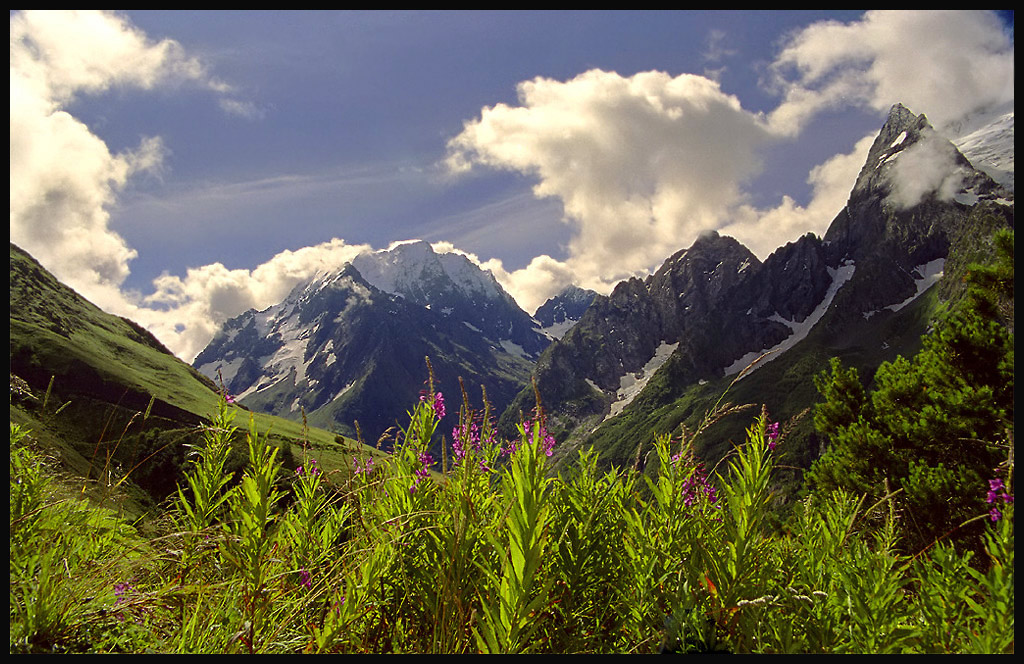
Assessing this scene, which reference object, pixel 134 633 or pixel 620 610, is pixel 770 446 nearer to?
pixel 620 610

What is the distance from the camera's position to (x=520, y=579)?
2221 millimetres

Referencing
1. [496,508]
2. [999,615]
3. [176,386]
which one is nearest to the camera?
[999,615]

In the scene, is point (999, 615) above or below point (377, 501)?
below

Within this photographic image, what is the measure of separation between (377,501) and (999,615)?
347 cm

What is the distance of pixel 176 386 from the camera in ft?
546

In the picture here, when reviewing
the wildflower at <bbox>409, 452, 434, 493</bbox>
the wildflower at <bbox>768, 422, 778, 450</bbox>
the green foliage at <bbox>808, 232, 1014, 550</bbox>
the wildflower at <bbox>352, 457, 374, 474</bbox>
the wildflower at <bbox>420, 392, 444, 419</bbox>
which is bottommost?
the green foliage at <bbox>808, 232, 1014, 550</bbox>

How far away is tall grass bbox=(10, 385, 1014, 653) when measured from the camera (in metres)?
2.45

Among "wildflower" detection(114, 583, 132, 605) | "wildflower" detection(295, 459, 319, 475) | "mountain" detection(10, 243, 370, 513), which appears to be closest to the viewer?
"wildflower" detection(114, 583, 132, 605)

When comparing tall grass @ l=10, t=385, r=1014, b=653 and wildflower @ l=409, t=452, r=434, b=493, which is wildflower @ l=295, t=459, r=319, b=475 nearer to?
tall grass @ l=10, t=385, r=1014, b=653

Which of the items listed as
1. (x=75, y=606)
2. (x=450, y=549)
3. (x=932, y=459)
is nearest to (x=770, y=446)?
(x=450, y=549)

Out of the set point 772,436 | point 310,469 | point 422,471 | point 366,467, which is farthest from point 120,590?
point 772,436

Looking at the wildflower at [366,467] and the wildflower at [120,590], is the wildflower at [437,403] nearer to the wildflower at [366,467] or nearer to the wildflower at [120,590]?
the wildflower at [366,467]


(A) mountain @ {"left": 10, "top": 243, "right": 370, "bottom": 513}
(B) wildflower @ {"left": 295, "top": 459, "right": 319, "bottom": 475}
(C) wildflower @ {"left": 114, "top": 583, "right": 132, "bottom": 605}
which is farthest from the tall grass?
(A) mountain @ {"left": 10, "top": 243, "right": 370, "bottom": 513}

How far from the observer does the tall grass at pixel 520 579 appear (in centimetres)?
245
